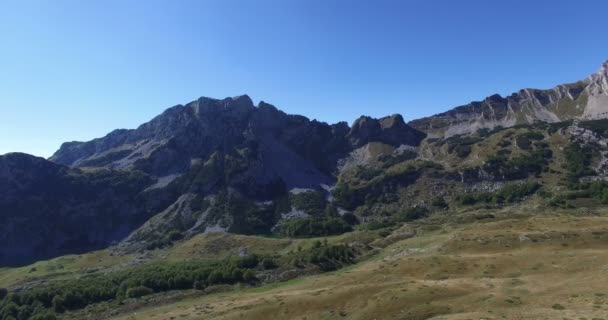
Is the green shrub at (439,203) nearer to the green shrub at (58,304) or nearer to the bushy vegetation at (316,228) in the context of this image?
the bushy vegetation at (316,228)

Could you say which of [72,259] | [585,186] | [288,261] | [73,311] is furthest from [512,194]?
[72,259]

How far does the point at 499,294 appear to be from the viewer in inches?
2106

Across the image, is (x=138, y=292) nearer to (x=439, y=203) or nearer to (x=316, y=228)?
(x=316, y=228)

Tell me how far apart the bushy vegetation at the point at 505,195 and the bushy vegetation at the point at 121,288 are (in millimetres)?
109318

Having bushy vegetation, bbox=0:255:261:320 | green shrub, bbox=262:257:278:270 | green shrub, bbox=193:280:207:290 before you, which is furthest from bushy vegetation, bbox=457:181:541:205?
green shrub, bbox=193:280:207:290

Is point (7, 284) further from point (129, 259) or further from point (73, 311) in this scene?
point (73, 311)

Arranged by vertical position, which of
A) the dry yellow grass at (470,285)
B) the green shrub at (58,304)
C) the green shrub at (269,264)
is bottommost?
the green shrub at (58,304)

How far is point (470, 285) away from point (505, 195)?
5283 inches

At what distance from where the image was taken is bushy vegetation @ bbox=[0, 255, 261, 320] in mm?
103438

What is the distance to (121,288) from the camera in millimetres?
112875

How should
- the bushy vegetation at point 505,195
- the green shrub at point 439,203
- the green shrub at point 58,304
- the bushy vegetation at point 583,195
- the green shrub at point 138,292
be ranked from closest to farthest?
the green shrub at point 138,292, the green shrub at point 58,304, the bushy vegetation at point 583,195, the bushy vegetation at point 505,195, the green shrub at point 439,203

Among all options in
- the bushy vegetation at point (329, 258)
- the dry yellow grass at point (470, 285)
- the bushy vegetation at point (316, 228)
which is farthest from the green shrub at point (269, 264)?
the bushy vegetation at point (316, 228)

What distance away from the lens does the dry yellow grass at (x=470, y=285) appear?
49.2 metres

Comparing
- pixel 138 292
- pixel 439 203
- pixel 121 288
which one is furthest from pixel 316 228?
pixel 138 292
